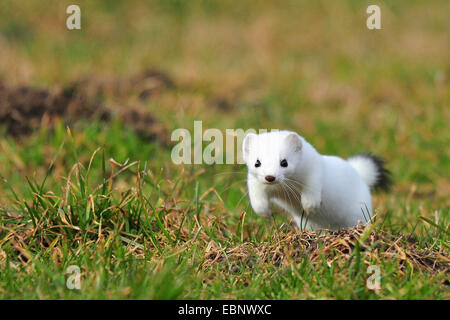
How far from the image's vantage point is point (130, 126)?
711cm

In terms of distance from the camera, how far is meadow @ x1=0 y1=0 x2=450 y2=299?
128 inches

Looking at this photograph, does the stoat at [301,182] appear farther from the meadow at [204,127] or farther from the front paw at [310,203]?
the meadow at [204,127]

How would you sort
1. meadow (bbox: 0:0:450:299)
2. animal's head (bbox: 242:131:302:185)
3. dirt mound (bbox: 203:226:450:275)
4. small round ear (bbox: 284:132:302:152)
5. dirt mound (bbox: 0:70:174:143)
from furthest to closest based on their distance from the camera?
dirt mound (bbox: 0:70:174:143)
small round ear (bbox: 284:132:302:152)
animal's head (bbox: 242:131:302:185)
dirt mound (bbox: 203:226:450:275)
meadow (bbox: 0:0:450:299)

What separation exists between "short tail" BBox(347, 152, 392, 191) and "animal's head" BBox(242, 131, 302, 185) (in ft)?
3.54

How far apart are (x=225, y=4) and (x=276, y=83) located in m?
4.48

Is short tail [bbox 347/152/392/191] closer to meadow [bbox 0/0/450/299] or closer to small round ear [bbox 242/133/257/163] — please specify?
meadow [bbox 0/0/450/299]

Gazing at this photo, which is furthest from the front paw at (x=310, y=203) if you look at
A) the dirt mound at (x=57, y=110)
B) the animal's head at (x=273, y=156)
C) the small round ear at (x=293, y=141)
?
the dirt mound at (x=57, y=110)

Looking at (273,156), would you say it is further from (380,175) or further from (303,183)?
(380,175)

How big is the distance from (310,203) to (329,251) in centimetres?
47

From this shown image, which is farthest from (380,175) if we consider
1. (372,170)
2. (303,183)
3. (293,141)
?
(293,141)

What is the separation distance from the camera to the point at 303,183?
3.95 m

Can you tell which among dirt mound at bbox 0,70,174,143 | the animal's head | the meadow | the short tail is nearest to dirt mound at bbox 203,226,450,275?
the meadow

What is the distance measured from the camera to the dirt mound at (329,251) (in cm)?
339
